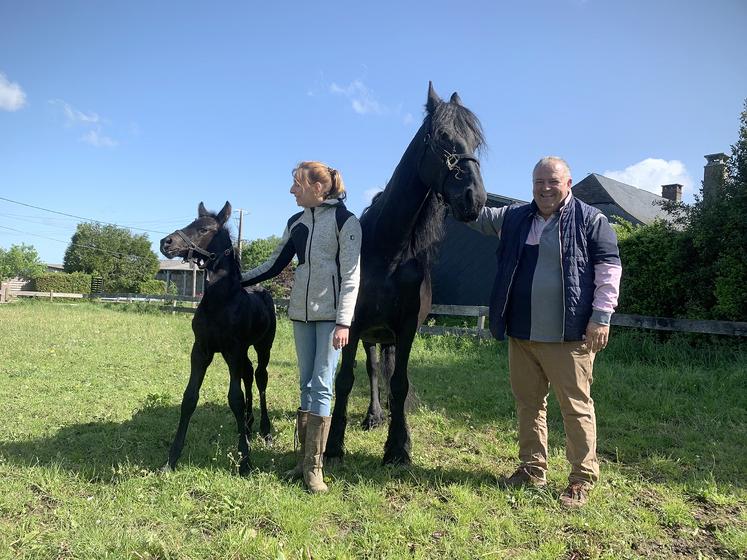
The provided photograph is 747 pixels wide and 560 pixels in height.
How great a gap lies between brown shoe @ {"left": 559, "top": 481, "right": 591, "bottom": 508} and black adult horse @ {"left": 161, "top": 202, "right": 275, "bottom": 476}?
89.8 inches

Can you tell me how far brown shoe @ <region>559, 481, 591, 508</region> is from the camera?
10.5ft

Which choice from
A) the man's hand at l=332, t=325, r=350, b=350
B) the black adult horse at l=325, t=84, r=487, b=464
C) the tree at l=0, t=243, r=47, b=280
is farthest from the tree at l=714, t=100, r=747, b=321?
the tree at l=0, t=243, r=47, b=280

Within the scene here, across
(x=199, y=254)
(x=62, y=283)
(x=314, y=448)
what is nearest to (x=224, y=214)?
(x=199, y=254)

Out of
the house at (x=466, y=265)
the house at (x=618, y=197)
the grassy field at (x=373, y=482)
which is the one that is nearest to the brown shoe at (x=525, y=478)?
the grassy field at (x=373, y=482)

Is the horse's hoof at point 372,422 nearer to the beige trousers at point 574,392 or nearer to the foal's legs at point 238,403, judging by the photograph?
the foal's legs at point 238,403

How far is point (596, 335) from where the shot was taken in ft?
10.4

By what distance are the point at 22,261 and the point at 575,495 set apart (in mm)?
81966

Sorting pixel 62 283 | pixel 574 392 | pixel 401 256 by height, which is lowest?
pixel 574 392

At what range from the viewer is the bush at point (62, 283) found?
3791cm

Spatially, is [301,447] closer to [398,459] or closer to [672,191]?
[398,459]

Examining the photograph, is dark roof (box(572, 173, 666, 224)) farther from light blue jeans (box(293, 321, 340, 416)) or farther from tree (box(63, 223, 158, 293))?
tree (box(63, 223, 158, 293))

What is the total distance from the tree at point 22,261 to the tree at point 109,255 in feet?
68.2

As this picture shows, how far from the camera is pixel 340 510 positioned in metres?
3.09

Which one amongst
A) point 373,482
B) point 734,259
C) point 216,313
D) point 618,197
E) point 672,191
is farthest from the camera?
point 672,191
